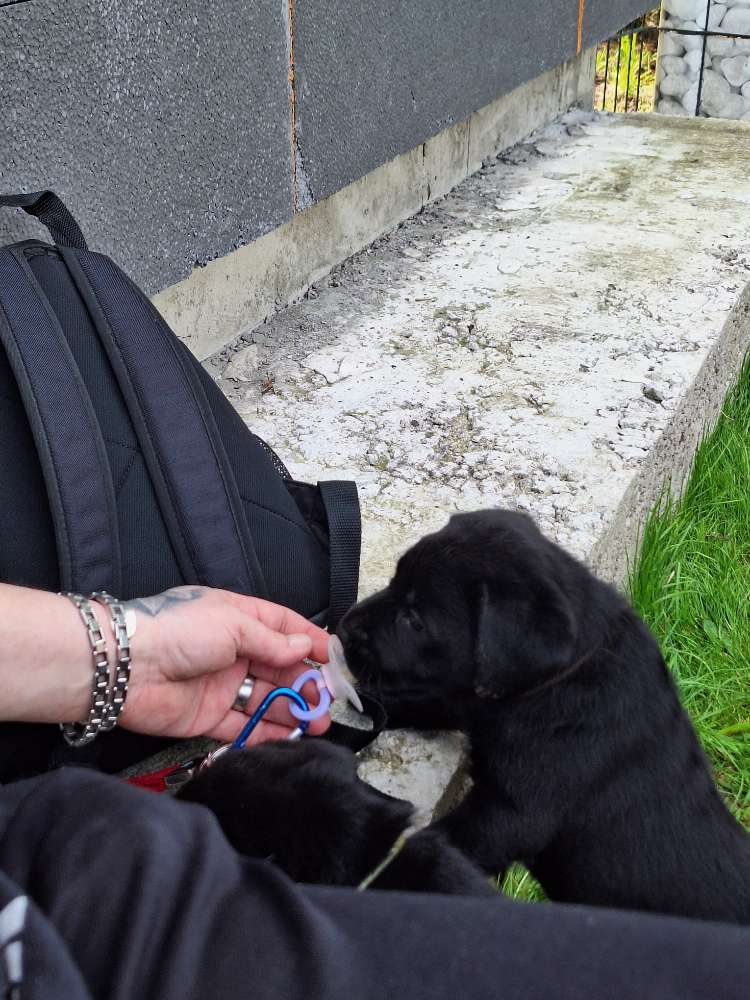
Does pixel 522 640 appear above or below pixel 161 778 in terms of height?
above

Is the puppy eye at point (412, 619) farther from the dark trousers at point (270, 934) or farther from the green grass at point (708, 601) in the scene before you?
the dark trousers at point (270, 934)

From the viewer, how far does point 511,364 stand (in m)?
3.22

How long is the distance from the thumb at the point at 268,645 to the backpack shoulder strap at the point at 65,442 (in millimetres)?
218

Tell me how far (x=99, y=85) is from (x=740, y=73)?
6.12m

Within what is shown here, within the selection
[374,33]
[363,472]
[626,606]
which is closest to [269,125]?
[374,33]

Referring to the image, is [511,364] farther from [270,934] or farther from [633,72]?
[633,72]

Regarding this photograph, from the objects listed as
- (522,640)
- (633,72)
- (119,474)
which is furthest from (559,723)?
(633,72)

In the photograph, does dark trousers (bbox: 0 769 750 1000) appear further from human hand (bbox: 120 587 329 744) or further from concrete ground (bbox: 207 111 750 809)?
concrete ground (bbox: 207 111 750 809)

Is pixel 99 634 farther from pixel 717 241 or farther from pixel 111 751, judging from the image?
pixel 717 241

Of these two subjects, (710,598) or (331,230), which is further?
(331,230)

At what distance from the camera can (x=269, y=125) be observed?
10.7ft

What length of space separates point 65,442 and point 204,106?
5.34 feet

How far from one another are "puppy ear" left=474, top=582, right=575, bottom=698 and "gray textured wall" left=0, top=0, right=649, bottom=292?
4.67 feet

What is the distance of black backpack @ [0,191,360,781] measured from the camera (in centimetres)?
164
